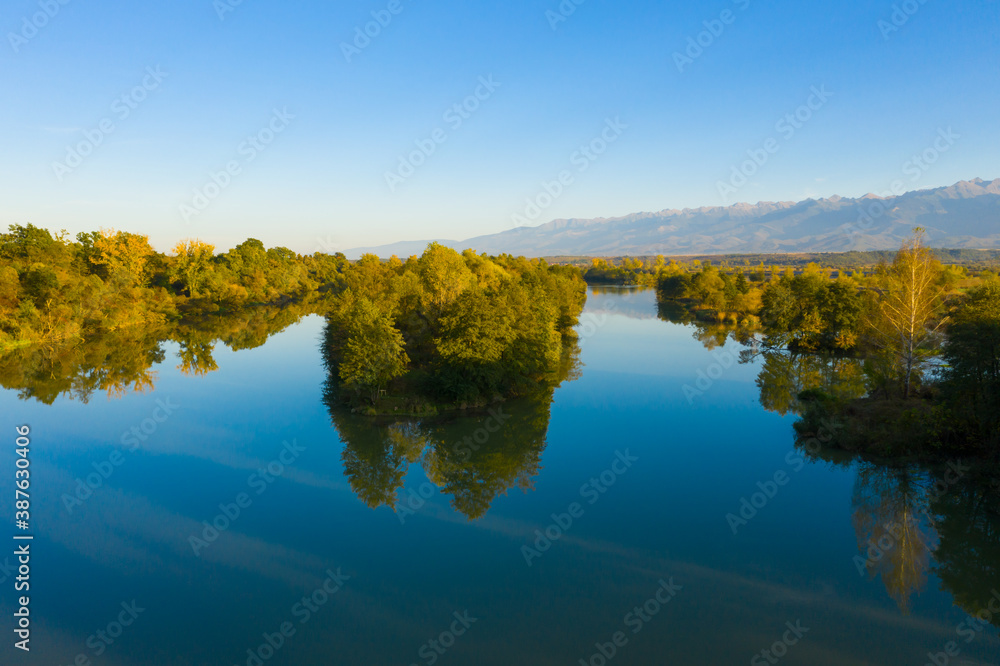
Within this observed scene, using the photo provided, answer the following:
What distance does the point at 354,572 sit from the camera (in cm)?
1719

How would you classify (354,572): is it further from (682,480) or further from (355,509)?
(682,480)

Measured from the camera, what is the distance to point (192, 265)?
92188 mm

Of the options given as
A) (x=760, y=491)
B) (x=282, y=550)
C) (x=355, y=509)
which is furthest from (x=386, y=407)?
(x=760, y=491)

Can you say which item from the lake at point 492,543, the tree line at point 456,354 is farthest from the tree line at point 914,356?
the tree line at point 456,354
